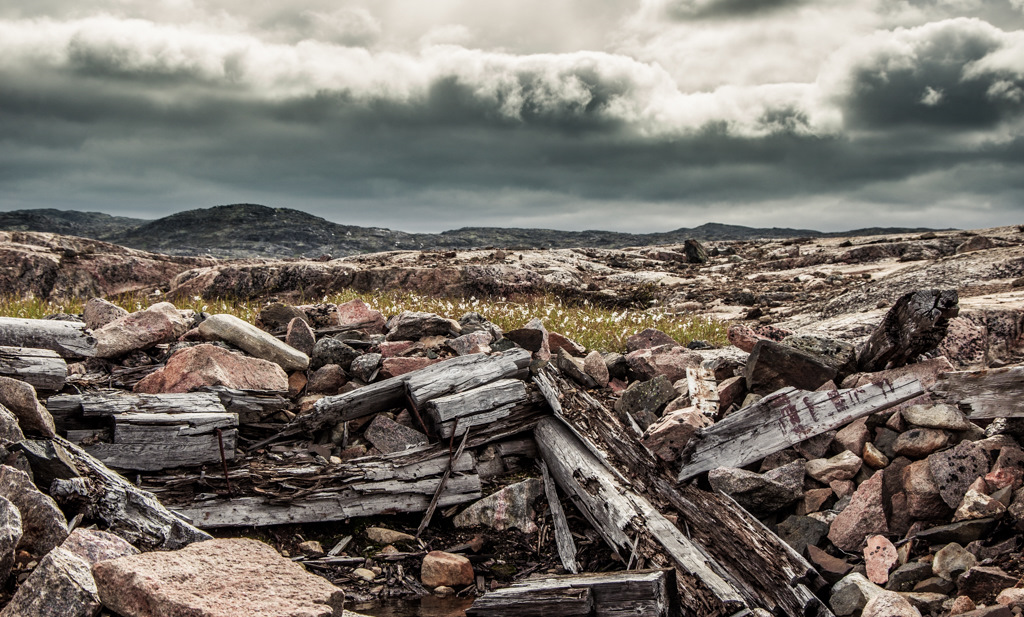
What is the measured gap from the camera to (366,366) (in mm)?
6809

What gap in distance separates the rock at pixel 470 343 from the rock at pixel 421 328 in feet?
1.66

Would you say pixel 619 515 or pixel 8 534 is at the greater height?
pixel 8 534

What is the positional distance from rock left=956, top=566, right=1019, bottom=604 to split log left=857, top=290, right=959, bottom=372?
2.29 meters

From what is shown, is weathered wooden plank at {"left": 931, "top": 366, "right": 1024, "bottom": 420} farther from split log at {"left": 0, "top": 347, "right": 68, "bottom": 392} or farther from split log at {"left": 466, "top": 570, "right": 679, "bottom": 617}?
split log at {"left": 0, "top": 347, "right": 68, "bottom": 392}

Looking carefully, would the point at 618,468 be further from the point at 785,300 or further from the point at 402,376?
the point at 785,300

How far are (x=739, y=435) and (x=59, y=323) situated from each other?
260 inches

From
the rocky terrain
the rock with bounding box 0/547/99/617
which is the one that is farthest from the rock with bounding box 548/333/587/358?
the rock with bounding box 0/547/99/617

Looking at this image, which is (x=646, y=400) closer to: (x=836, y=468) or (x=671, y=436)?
(x=671, y=436)

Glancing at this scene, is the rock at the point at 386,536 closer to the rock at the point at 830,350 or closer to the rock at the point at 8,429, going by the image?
the rock at the point at 8,429

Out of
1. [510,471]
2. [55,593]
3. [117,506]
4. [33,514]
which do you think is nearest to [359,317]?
[510,471]

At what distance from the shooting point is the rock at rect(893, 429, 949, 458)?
4.75 m

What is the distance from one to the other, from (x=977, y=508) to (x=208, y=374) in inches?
252

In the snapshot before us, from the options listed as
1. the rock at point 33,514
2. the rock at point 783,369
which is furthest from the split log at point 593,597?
the rock at point 783,369

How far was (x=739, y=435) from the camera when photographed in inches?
203
